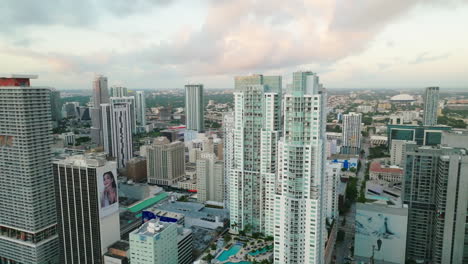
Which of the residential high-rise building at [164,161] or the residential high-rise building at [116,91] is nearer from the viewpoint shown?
the residential high-rise building at [164,161]

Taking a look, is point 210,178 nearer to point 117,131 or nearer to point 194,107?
point 117,131

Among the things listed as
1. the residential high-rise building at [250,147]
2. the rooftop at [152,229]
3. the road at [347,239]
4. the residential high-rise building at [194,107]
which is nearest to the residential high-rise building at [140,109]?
the residential high-rise building at [194,107]

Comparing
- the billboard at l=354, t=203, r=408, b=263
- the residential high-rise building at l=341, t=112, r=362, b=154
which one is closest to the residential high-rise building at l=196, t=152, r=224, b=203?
the billboard at l=354, t=203, r=408, b=263

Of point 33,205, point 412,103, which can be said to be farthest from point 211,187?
point 412,103

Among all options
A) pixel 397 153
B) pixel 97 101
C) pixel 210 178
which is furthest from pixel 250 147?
pixel 97 101

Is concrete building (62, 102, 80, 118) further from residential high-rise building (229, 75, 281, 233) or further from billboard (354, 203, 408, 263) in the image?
billboard (354, 203, 408, 263)

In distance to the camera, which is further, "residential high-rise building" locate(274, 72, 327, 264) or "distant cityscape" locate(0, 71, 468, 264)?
"distant cityscape" locate(0, 71, 468, 264)

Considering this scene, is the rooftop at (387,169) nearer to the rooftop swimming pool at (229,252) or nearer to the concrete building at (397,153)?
the concrete building at (397,153)
